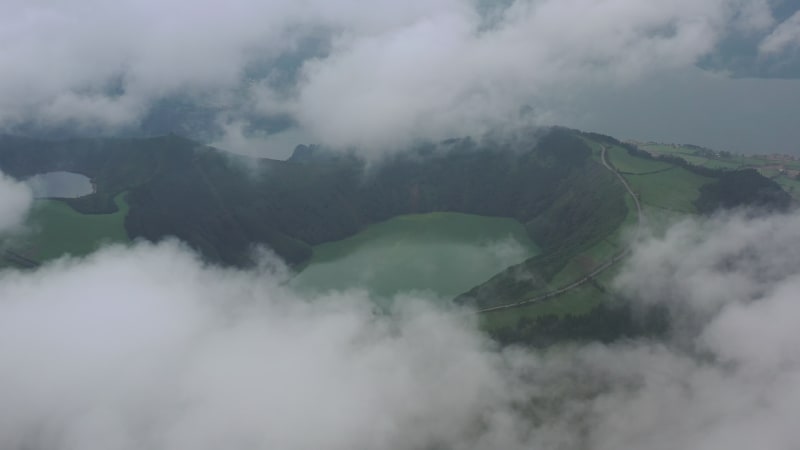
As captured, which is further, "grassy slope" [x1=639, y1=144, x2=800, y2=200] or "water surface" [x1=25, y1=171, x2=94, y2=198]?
"water surface" [x1=25, y1=171, x2=94, y2=198]

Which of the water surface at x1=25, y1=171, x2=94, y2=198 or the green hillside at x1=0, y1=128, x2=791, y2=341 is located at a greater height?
the water surface at x1=25, y1=171, x2=94, y2=198

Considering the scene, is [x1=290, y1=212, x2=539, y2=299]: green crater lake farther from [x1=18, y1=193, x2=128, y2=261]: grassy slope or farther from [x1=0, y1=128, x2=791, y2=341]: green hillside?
[x1=18, y1=193, x2=128, y2=261]: grassy slope

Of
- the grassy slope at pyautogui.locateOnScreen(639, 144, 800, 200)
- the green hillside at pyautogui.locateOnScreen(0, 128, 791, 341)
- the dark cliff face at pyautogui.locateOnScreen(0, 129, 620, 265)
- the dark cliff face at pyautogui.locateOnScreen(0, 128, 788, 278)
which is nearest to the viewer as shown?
the green hillside at pyautogui.locateOnScreen(0, 128, 791, 341)

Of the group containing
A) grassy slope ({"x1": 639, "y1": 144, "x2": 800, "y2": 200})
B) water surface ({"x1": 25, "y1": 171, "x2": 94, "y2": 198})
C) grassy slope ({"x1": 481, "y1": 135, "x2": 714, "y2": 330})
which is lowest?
grassy slope ({"x1": 481, "y1": 135, "x2": 714, "y2": 330})

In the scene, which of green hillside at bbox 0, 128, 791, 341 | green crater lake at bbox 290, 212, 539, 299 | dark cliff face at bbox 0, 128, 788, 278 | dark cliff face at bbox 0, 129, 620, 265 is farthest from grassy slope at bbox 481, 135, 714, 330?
green crater lake at bbox 290, 212, 539, 299

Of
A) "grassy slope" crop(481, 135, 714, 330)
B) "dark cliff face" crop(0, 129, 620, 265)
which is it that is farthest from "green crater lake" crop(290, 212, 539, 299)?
"grassy slope" crop(481, 135, 714, 330)

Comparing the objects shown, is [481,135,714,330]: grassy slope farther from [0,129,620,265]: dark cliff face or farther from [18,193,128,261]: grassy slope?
[18,193,128,261]: grassy slope

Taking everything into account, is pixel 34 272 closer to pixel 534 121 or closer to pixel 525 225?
pixel 525 225

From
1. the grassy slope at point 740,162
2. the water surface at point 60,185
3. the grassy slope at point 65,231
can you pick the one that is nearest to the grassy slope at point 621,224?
the grassy slope at point 740,162

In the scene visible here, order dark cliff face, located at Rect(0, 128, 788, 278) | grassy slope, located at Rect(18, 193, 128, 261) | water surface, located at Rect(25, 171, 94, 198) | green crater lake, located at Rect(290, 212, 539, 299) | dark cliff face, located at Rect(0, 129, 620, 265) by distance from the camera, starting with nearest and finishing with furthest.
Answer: grassy slope, located at Rect(18, 193, 128, 261) < green crater lake, located at Rect(290, 212, 539, 299) < dark cliff face, located at Rect(0, 128, 788, 278) < dark cliff face, located at Rect(0, 129, 620, 265) < water surface, located at Rect(25, 171, 94, 198)
